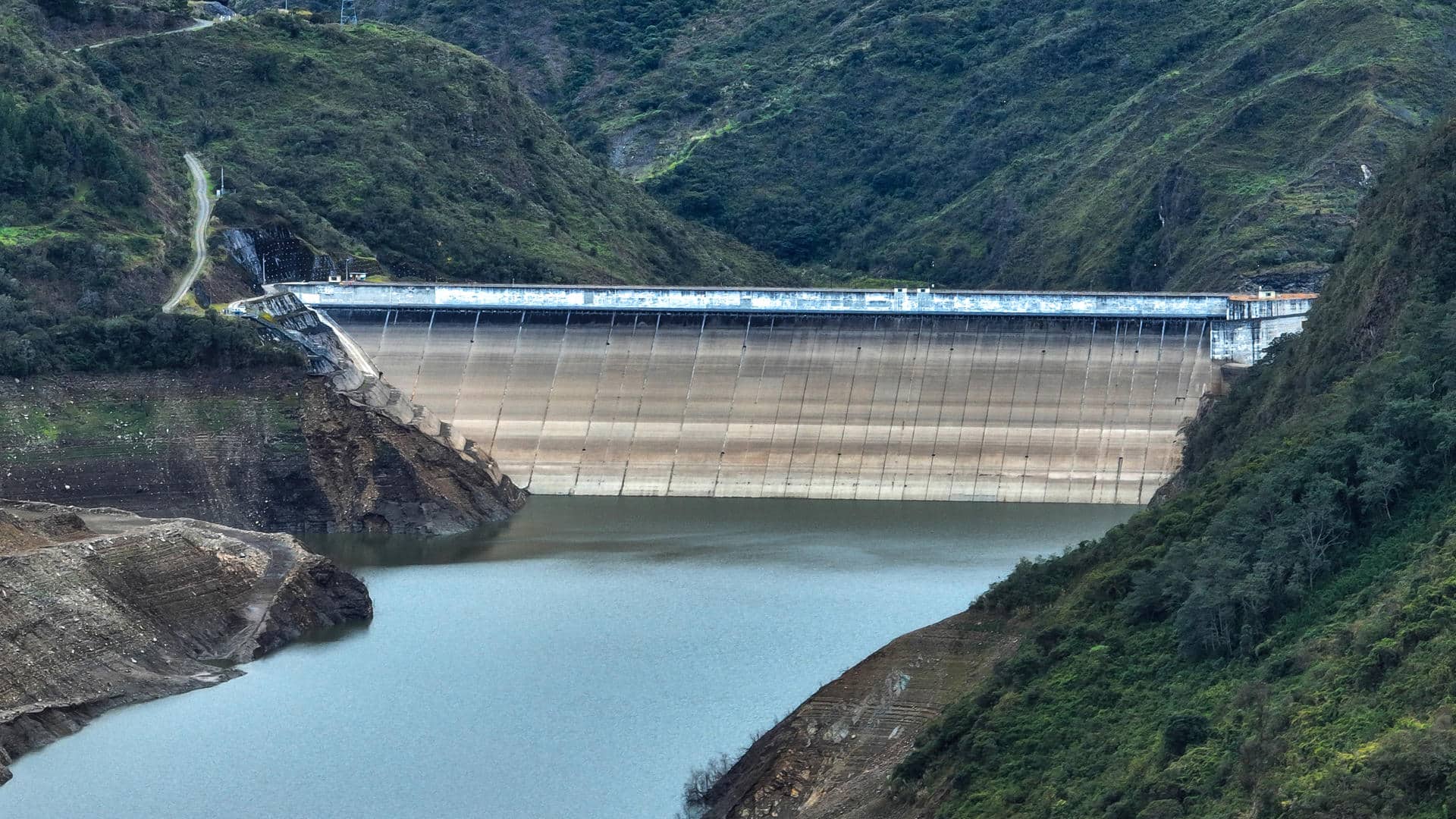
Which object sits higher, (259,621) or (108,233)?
(108,233)

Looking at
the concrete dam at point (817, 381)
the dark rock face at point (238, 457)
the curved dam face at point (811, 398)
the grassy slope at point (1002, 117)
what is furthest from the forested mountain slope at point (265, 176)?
the curved dam face at point (811, 398)

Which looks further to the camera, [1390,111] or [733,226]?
[733,226]

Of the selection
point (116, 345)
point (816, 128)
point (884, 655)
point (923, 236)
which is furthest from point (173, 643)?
point (816, 128)

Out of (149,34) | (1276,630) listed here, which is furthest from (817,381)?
(1276,630)

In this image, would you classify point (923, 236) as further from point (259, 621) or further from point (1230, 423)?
point (259, 621)

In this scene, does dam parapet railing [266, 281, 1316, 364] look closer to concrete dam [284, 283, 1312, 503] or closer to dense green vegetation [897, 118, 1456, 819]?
concrete dam [284, 283, 1312, 503]

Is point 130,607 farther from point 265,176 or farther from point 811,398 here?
point 265,176

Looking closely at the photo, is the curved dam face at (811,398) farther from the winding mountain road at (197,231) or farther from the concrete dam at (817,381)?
the winding mountain road at (197,231)
